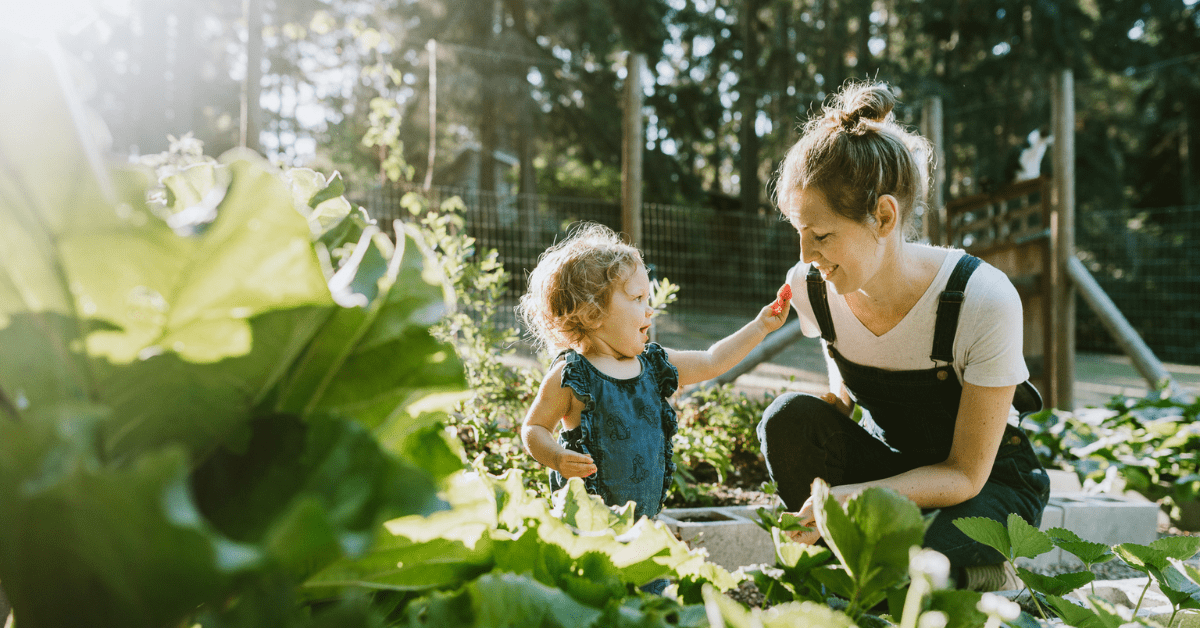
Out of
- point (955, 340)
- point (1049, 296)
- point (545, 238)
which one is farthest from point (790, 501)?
point (545, 238)

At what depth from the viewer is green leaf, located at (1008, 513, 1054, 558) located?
840 millimetres

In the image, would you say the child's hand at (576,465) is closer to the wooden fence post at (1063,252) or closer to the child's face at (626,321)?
the child's face at (626,321)

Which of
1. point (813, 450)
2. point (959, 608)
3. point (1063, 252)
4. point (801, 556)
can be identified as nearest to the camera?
point (959, 608)

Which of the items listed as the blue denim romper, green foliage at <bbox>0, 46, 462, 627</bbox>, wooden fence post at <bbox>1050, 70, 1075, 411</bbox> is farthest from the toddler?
wooden fence post at <bbox>1050, 70, 1075, 411</bbox>

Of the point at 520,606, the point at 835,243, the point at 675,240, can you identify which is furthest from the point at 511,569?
the point at 675,240

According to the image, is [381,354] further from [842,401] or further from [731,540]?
[731,540]

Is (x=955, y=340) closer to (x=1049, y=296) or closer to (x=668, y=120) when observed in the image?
(x=1049, y=296)

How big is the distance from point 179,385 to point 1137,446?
4.40 metres

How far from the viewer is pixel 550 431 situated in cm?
227

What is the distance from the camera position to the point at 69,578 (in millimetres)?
353

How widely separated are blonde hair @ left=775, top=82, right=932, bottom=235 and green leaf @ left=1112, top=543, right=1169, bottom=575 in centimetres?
118

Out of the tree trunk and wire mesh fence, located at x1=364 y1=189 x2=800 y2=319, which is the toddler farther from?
the tree trunk

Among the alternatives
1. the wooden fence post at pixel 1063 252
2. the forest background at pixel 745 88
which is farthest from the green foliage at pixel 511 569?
the forest background at pixel 745 88

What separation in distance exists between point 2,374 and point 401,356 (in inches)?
7.1
